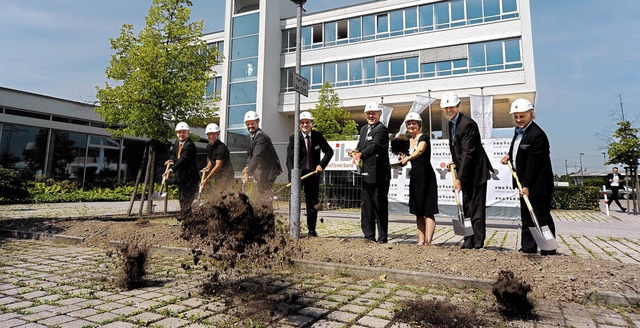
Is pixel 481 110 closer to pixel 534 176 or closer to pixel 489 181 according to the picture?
pixel 489 181

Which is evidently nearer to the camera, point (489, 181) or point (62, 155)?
point (489, 181)

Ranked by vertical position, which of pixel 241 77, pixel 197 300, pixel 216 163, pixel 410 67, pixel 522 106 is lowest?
pixel 197 300

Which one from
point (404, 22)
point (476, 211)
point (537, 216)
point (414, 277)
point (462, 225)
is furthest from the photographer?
point (404, 22)

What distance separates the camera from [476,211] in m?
5.08

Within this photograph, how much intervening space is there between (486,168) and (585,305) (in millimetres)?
2262

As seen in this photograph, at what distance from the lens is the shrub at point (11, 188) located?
15820 mm

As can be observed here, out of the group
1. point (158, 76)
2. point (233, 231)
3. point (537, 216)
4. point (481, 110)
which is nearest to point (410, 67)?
point (481, 110)

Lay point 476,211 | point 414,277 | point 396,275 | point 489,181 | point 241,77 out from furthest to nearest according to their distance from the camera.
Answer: point 241,77 < point 489,181 < point 476,211 < point 396,275 < point 414,277

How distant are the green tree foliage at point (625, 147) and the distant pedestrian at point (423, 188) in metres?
17.9

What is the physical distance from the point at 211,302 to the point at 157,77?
8401mm

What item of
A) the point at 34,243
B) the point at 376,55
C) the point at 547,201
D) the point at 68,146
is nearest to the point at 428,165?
the point at 547,201

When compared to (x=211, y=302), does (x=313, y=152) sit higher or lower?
higher

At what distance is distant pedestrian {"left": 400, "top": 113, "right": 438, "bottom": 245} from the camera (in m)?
5.46

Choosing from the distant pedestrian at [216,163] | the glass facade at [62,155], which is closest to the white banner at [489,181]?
the distant pedestrian at [216,163]
